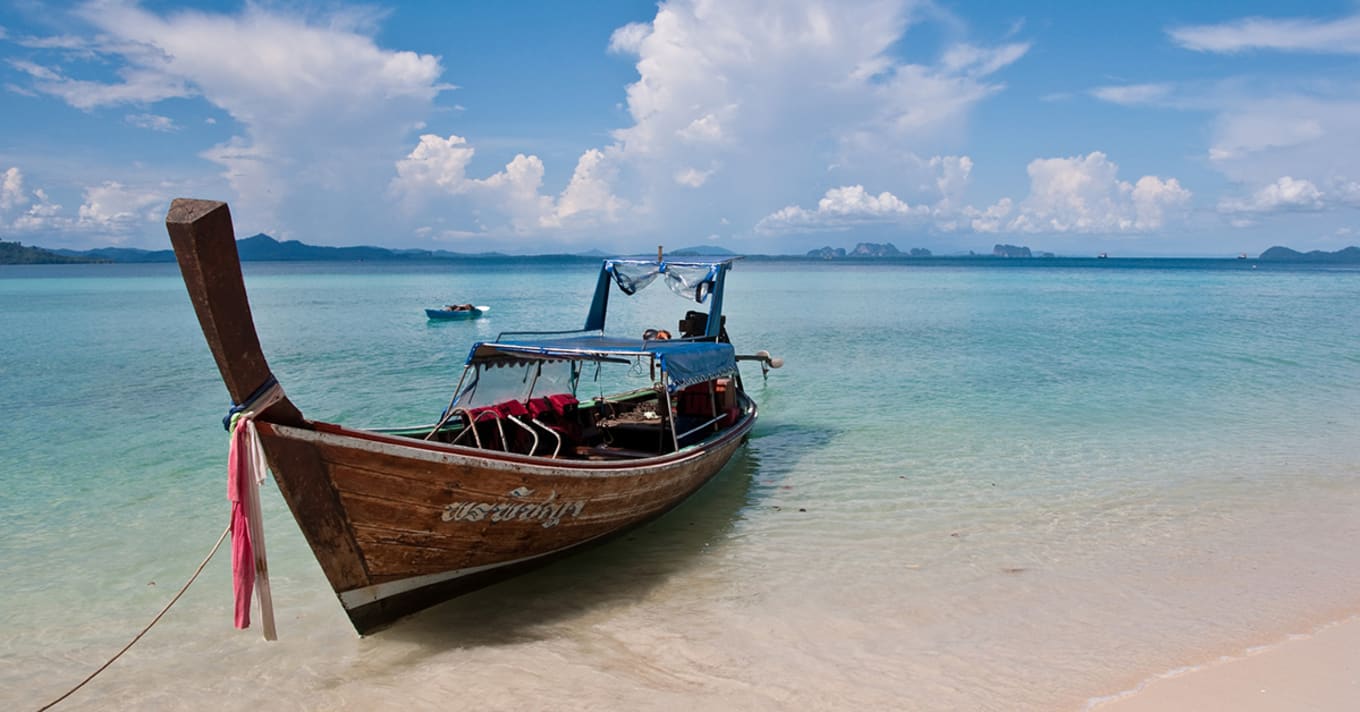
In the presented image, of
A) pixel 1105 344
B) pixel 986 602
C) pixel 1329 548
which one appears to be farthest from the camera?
pixel 1105 344

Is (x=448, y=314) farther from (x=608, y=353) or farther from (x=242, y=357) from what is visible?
(x=242, y=357)

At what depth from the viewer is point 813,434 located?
45.9 ft

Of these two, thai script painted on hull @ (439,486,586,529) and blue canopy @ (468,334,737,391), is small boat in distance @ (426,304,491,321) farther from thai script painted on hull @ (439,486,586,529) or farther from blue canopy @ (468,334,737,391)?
thai script painted on hull @ (439,486,586,529)

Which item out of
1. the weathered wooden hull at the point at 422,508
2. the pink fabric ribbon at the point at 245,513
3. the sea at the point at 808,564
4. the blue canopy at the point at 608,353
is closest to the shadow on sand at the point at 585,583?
the sea at the point at 808,564

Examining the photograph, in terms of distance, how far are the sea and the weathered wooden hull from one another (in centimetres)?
55

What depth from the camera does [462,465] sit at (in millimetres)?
5969

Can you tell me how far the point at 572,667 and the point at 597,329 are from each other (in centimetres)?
714

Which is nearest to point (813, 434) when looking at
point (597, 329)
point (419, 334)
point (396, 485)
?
point (597, 329)

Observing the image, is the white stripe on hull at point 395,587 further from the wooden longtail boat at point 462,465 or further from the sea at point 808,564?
the sea at point 808,564

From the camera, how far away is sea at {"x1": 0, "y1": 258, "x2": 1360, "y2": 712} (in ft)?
19.8

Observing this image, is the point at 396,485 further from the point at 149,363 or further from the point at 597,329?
the point at 149,363

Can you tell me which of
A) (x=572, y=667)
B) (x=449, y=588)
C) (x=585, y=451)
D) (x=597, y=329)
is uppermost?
(x=597, y=329)

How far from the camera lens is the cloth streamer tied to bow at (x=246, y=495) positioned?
4.79m

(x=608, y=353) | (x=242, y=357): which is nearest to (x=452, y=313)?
(x=608, y=353)
